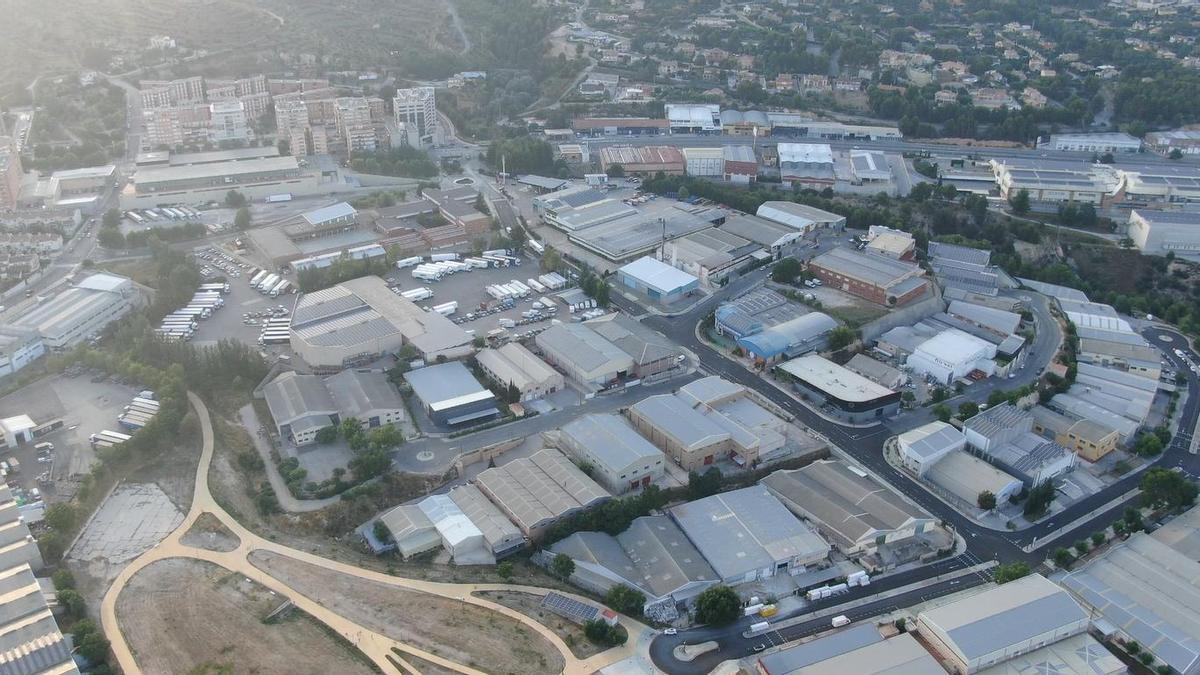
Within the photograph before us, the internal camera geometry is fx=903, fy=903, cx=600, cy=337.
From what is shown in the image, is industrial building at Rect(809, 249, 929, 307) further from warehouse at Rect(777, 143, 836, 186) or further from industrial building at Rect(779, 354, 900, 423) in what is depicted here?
warehouse at Rect(777, 143, 836, 186)

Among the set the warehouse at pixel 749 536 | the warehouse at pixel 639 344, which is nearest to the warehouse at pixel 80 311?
the warehouse at pixel 639 344

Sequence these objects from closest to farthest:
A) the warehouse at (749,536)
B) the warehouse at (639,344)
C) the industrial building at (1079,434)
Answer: the warehouse at (749,536) < the industrial building at (1079,434) < the warehouse at (639,344)

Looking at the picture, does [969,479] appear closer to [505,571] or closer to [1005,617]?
[1005,617]

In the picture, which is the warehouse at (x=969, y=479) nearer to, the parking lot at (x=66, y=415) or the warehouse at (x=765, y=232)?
the warehouse at (x=765, y=232)

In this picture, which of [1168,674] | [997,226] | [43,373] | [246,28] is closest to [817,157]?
[997,226]

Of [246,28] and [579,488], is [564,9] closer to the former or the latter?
[246,28]

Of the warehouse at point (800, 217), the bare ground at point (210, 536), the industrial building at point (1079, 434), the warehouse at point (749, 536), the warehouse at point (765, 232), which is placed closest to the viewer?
the warehouse at point (749, 536)

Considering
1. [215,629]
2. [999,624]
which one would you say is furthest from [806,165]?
[215,629]
